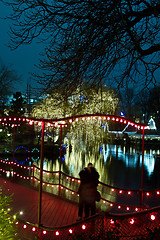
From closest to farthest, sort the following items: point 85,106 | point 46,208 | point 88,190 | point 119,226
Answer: point 119,226, point 88,190, point 46,208, point 85,106

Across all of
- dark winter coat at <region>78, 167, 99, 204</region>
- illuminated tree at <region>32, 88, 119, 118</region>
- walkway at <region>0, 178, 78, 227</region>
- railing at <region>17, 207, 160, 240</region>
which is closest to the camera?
railing at <region>17, 207, 160, 240</region>

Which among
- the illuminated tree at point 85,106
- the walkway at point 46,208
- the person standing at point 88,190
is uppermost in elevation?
the illuminated tree at point 85,106

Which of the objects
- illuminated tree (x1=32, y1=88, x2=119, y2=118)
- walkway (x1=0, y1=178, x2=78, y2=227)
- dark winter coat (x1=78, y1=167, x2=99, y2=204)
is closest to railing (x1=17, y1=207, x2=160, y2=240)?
dark winter coat (x1=78, y1=167, x2=99, y2=204)

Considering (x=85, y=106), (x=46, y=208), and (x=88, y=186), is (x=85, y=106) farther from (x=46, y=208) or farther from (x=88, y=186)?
(x=88, y=186)

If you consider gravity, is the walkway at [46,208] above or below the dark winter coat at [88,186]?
below

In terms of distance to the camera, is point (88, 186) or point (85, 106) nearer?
point (88, 186)

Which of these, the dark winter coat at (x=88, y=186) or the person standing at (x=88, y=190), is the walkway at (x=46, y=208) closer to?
the person standing at (x=88, y=190)

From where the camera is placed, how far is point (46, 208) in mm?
7785

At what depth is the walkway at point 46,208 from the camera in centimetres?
Result: 689

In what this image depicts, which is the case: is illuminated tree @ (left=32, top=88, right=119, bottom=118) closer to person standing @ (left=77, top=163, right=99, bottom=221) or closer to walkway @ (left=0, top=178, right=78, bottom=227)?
walkway @ (left=0, top=178, right=78, bottom=227)

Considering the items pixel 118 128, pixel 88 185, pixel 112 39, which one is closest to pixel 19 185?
pixel 88 185

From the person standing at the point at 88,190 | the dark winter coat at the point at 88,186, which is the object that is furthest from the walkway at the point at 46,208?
the dark winter coat at the point at 88,186

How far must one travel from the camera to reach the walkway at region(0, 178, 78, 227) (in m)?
6.89

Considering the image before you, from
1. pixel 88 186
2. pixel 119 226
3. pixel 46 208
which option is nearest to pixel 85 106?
pixel 46 208
